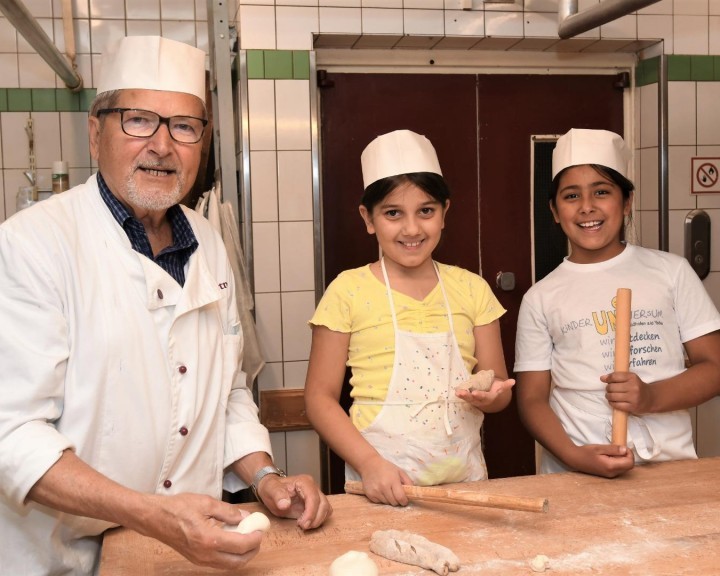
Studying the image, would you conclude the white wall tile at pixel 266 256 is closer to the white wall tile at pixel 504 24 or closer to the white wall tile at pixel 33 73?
the white wall tile at pixel 504 24

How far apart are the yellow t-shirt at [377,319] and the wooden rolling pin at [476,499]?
35 centimetres

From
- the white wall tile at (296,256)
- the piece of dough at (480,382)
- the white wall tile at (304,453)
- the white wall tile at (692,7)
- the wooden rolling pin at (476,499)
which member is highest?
the white wall tile at (692,7)

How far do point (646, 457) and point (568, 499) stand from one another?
0.38 m

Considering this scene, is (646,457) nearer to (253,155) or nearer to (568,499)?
(568,499)

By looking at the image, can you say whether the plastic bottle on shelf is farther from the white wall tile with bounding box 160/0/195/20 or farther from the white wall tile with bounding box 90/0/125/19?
the white wall tile with bounding box 160/0/195/20

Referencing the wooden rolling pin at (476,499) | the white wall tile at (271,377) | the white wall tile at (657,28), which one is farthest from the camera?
the white wall tile at (657,28)

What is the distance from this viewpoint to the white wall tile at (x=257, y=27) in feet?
8.98

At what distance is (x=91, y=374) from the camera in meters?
1.33

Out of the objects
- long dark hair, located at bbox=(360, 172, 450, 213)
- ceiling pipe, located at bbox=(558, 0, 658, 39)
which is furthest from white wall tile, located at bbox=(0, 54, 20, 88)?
ceiling pipe, located at bbox=(558, 0, 658, 39)

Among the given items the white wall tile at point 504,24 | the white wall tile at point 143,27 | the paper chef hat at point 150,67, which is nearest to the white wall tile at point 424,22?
the white wall tile at point 504,24

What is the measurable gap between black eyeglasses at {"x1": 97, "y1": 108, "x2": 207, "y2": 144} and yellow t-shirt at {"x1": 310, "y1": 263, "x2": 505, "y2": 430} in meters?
0.55

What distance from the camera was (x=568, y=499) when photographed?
153 cm

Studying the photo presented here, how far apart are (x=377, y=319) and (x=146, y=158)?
0.68 m

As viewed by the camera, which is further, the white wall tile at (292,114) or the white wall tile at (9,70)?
the white wall tile at (9,70)
